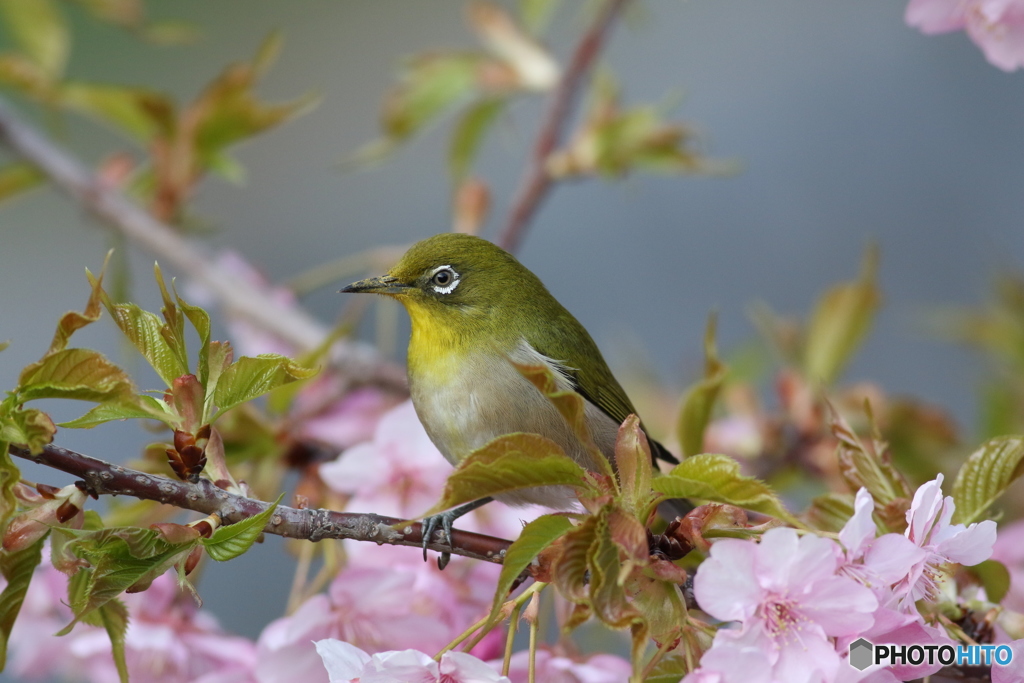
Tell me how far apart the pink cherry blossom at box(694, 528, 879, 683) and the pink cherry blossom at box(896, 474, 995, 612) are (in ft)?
0.20

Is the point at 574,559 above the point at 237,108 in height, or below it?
below

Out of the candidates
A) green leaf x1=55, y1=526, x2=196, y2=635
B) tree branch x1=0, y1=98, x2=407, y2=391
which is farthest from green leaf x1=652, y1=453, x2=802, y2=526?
tree branch x1=0, y1=98, x2=407, y2=391

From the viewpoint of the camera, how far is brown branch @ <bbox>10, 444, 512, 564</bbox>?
30.6 inches

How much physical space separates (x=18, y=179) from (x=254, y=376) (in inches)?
45.4

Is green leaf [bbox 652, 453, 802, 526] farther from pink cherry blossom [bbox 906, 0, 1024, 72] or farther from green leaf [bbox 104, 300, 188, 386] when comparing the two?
pink cherry blossom [bbox 906, 0, 1024, 72]

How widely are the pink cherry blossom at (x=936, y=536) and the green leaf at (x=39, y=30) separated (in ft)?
5.42

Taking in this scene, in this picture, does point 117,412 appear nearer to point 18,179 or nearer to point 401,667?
point 401,667

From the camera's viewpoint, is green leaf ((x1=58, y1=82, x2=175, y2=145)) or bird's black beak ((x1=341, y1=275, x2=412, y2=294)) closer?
bird's black beak ((x1=341, y1=275, x2=412, y2=294))

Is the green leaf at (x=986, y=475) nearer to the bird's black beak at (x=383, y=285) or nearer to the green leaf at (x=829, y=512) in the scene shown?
the green leaf at (x=829, y=512)

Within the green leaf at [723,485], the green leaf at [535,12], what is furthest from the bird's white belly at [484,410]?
the green leaf at [535,12]

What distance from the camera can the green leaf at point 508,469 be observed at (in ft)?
2.38

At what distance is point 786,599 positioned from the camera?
0.73 m

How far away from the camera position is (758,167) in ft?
12.7

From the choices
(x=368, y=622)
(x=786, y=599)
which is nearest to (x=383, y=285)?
(x=368, y=622)
